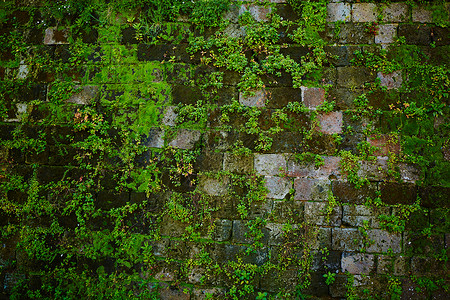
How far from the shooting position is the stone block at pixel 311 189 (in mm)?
3420

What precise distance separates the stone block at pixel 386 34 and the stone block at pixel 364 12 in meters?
0.16

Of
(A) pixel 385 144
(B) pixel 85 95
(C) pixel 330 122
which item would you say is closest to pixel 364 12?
(C) pixel 330 122

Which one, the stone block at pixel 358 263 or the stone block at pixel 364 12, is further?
the stone block at pixel 364 12

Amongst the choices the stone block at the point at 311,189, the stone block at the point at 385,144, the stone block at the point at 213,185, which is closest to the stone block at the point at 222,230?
the stone block at the point at 213,185

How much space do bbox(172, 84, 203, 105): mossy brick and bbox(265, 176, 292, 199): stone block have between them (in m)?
1.36

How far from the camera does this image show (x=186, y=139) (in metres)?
3.57

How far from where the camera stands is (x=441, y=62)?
3439mm

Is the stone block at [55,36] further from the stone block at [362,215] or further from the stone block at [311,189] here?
the stone block at [362,215]

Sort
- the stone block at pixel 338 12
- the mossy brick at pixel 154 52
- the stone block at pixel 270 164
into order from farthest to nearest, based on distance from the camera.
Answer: the mossy brick at pixel 154 52 → the stone block at pixel 338 12 → the stone block at pixel 270 164

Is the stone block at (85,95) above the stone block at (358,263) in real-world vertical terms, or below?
above

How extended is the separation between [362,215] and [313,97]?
5.06 ft

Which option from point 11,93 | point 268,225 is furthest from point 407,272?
point 11,93

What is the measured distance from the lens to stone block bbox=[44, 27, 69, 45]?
12.7ft

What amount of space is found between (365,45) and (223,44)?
5.88ft
